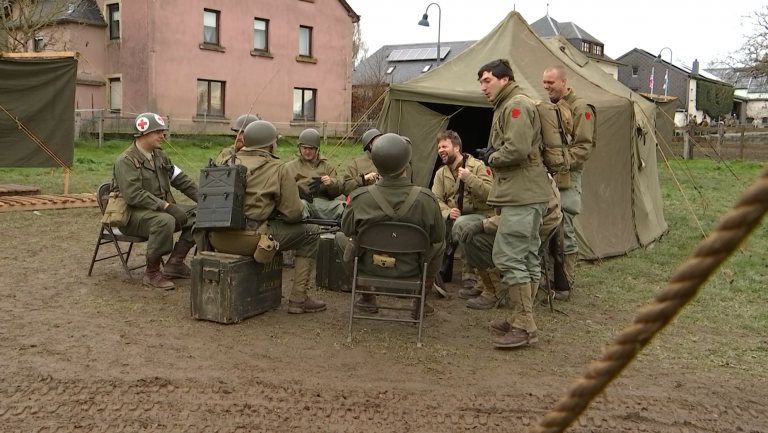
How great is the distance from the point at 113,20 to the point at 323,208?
2334 centimetres

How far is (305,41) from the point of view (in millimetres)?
32344

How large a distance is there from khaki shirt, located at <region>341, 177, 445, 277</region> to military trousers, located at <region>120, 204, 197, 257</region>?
6.85 feet

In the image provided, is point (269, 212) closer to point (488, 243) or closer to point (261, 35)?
point (488, 243)

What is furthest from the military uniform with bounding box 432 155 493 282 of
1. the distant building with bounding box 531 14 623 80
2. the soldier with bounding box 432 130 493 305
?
the distant building with bounding box 531 14 623 80

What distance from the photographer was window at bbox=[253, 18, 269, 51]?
30.6 m

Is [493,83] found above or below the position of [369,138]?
above

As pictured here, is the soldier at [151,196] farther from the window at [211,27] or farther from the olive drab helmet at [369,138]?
the window at [211,27]

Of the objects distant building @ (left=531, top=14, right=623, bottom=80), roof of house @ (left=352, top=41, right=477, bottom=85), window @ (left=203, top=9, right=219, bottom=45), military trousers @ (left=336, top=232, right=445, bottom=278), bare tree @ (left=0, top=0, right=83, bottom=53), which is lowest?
military trousers @ (left=336, top=232, right=445, bottom=278)

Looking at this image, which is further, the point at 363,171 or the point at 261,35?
the point at 261,35

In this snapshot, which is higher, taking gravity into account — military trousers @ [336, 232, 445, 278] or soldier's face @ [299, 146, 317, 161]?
soldier's face @ [299, 146, 317, 161]

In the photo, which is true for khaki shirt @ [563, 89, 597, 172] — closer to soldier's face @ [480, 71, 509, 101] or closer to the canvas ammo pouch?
soldier's face @ [480, 71, 509, 101]

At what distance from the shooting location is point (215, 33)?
2922cm

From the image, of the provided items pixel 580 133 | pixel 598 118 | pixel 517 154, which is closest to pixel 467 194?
pixel 580 133

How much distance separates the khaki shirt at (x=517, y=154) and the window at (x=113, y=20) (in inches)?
1012
